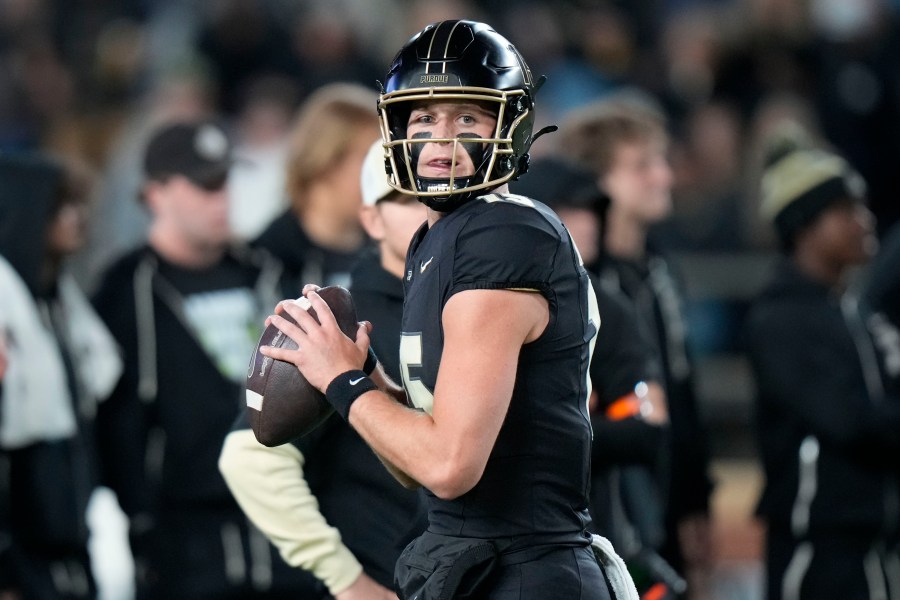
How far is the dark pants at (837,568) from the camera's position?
5.59 metres

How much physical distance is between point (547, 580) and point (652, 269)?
3348mm

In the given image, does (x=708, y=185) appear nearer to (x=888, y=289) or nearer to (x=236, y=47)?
(x=236, y=47)

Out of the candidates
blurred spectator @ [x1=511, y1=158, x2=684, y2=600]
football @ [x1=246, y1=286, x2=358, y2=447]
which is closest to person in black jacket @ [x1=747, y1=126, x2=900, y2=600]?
blurred spectator @ [x1=511, y1=158, x2=684, y2=600]

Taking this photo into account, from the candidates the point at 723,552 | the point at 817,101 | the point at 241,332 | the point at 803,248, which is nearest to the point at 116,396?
the point at 241,332

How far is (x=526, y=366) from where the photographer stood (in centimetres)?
316

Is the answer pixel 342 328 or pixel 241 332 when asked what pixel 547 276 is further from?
pixel 241 332

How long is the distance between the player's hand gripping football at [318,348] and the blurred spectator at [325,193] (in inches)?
110

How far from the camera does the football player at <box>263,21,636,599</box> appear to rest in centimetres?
306

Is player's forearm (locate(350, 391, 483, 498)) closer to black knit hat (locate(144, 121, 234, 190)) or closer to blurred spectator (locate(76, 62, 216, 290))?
black knit hat (locate(144, 121, 234, 190))

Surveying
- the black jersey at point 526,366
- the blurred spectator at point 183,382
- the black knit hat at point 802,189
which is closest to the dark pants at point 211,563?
the blurred spectator at point 183,382

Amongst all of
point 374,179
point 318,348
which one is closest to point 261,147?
point 374,179

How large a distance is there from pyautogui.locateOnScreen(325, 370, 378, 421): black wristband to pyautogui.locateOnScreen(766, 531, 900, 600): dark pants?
290cm

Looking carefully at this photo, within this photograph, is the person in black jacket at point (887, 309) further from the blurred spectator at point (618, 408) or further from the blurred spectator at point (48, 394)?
the blurred spectator at point (48, 394)

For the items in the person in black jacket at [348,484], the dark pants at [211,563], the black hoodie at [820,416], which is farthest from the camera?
the dark pants at [211,563]
